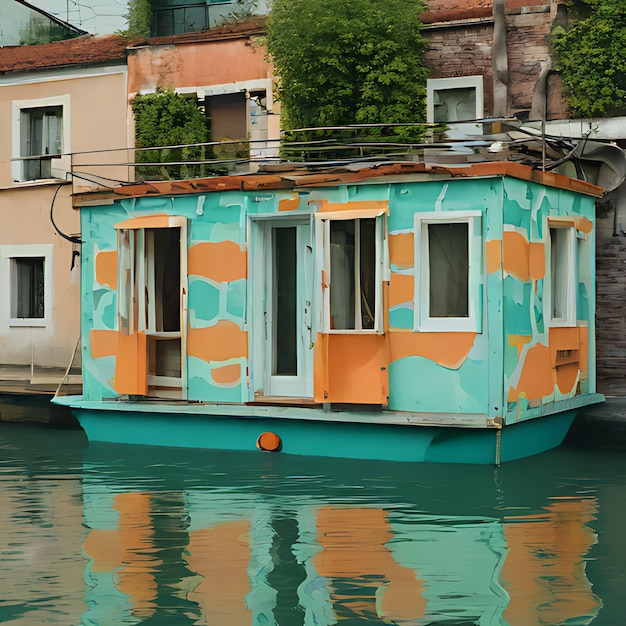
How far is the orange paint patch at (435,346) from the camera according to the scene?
12828 millimetres

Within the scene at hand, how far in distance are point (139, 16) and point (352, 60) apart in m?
7.10

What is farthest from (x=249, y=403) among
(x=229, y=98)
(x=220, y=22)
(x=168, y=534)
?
(x=220, y=22)

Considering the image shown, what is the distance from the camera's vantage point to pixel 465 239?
13.1m

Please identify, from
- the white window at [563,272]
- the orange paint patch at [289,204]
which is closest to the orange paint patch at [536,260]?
the white window at [563,272]

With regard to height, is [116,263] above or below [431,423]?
above

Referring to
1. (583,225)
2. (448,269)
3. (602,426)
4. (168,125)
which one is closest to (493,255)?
(448,269)

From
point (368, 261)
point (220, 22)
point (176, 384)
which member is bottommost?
point (176, 384)

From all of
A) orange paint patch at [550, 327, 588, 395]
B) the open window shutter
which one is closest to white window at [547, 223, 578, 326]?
orange paint patch at [550, 327, 588, 395]

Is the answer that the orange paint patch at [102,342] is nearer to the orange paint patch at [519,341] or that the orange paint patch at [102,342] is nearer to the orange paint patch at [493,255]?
the orange paint patch at [493,255]

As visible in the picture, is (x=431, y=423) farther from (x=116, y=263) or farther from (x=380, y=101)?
(x=380, y=101)

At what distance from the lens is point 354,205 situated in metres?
13.5

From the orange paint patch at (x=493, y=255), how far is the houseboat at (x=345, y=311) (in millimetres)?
17

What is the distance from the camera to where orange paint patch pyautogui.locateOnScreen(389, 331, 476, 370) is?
505 inches

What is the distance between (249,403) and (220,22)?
12036mm
